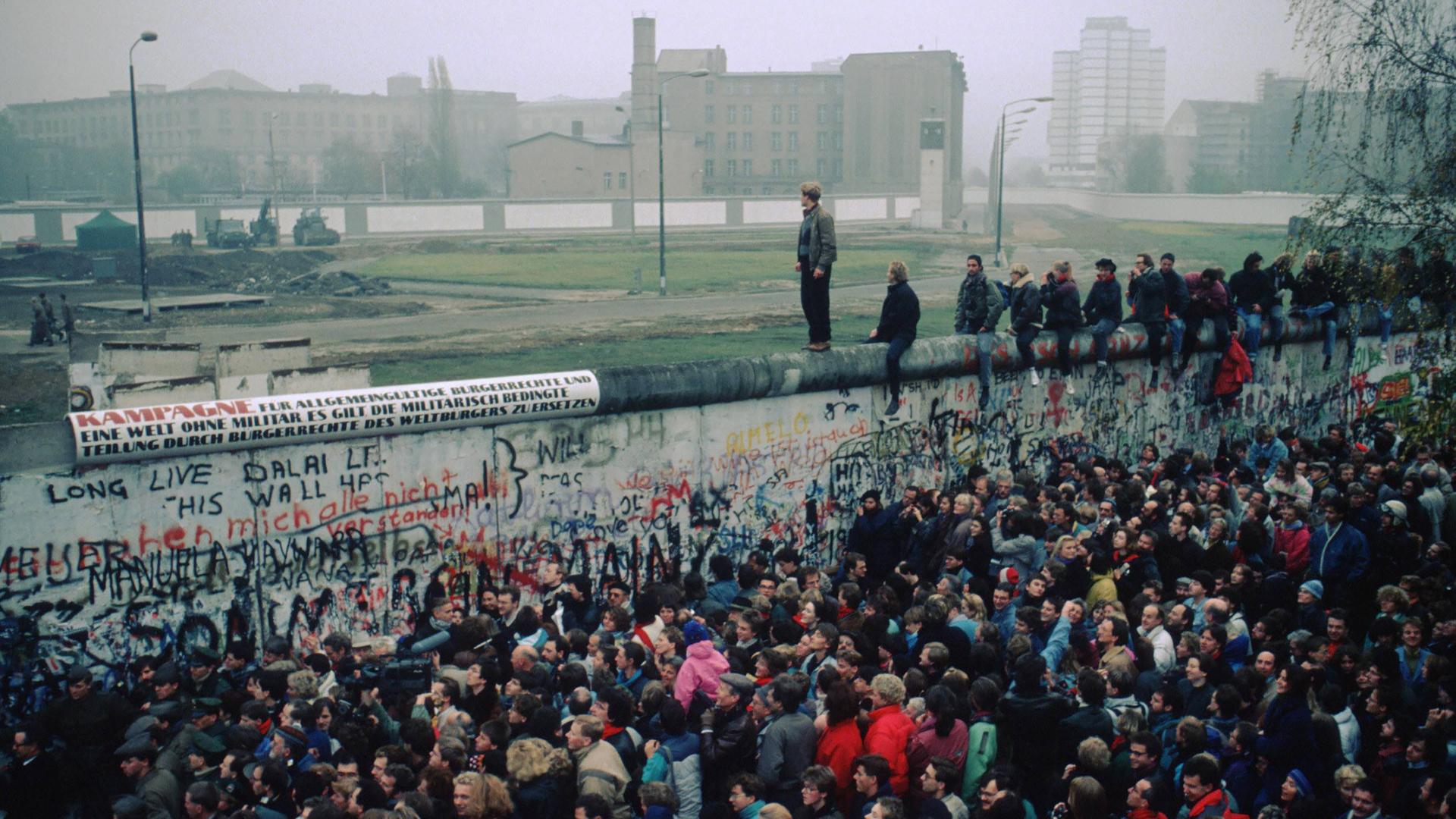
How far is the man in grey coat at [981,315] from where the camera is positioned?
1445cm

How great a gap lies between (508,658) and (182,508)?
126 inches

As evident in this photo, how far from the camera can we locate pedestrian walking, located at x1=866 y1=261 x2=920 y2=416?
43.8ft

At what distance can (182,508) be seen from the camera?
971 centimetres

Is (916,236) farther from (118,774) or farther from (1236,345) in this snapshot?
(118,774)

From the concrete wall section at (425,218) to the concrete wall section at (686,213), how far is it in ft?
40.1

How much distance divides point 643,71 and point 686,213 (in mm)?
17897

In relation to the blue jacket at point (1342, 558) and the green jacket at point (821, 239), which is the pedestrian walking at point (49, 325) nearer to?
the green jacket at point (821, 239)

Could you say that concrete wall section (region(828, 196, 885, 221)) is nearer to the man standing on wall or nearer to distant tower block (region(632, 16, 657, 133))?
distant tower block (region(632, 16, 657, 133))

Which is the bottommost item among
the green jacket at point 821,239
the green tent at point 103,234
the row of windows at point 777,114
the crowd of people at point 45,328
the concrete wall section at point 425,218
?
the crowd of people at point 45,328

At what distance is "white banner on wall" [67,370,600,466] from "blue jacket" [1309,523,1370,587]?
6790 millimetres

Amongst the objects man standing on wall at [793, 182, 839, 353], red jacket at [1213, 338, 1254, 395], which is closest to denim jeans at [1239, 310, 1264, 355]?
red jacket at [1213, 338, 1254, 395]

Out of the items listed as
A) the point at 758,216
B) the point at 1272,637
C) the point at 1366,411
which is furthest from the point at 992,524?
the point at 758,216

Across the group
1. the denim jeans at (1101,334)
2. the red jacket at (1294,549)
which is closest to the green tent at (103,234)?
the denim jeans at (1101,334)

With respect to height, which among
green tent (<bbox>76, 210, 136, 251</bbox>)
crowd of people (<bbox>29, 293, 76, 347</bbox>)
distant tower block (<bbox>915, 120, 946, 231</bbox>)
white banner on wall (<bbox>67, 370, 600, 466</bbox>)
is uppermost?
→ distant tower block (<bbox>915, 120, 946, 231</bbox>)
